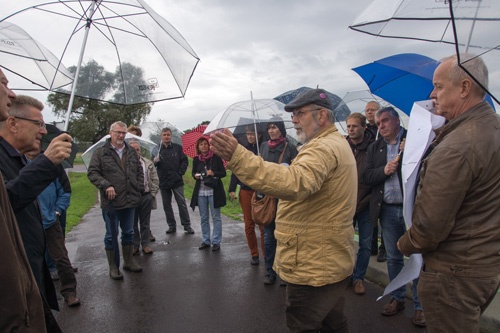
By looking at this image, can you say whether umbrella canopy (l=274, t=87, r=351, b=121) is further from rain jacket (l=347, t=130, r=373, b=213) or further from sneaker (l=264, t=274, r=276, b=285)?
sneaker (l=264, t=274, r=276, b=285)

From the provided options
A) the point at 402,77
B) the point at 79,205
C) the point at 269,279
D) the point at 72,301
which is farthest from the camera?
the point at 79,205

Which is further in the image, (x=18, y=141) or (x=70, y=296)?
(x=70, y=296)

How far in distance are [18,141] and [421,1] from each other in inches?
121

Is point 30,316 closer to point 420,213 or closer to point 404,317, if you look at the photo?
point 420,213

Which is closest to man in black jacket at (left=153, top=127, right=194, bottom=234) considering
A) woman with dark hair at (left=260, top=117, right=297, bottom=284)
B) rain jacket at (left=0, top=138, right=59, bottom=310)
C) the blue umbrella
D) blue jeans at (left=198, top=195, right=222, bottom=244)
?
blue jeans at (left=198, top=195, right=222, bottom=244)

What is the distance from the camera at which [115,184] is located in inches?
207

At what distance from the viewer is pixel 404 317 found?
12.6 ft

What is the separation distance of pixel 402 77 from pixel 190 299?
382 centimetres

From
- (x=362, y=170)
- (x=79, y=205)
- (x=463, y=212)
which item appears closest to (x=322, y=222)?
(x=463, y=212)

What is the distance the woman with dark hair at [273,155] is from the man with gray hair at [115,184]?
205 centimetres

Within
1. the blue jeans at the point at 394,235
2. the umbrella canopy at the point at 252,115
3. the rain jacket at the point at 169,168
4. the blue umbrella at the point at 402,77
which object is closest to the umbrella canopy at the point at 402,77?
the blue umbrella at the point at 402,77

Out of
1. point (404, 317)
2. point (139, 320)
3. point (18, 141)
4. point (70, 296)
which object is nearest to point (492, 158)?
point (404, 317)

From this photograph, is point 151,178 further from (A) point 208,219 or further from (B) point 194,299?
(B) point 194,299

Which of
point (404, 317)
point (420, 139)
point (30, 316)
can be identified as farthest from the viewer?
point (404, 317)
